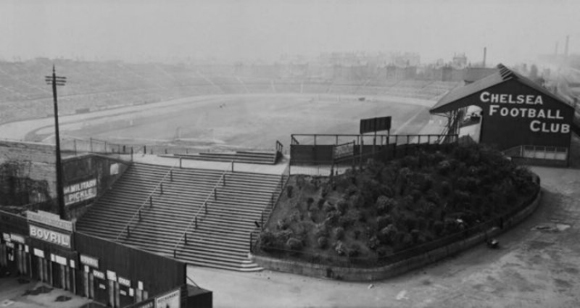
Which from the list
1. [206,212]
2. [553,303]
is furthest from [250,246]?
[553,303]

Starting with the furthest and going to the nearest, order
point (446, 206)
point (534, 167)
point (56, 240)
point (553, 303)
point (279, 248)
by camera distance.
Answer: point (534, 167)
point (446, 206)
point (279, 248)
point (56, 240)
point (553, 303)

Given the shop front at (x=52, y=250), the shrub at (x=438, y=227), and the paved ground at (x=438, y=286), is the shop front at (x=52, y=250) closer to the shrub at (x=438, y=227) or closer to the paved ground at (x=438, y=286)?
the paved ground at (x=438, y=286)

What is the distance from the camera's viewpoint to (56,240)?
23.8m

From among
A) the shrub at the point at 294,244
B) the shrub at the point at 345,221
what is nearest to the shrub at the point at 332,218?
the shrub at the point at 345,221

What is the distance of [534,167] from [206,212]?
27407 mm

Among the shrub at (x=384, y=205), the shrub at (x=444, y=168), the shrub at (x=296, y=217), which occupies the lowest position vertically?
the shrub at (x=296, y=217)

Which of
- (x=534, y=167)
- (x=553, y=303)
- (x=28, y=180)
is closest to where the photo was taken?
(x=553, y=303)

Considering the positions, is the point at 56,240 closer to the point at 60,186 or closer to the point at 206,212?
the point at 60,186

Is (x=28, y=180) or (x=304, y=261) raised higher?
(x=28, y=180)

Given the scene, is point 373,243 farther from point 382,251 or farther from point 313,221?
point 313,221

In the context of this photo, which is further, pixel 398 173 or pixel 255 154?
pixel 255 154

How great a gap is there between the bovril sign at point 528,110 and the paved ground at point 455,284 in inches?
614

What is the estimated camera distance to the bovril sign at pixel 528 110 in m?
41.7

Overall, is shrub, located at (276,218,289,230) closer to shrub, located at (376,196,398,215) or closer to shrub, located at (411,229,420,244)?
shrub, located at (376,196,398,215)
